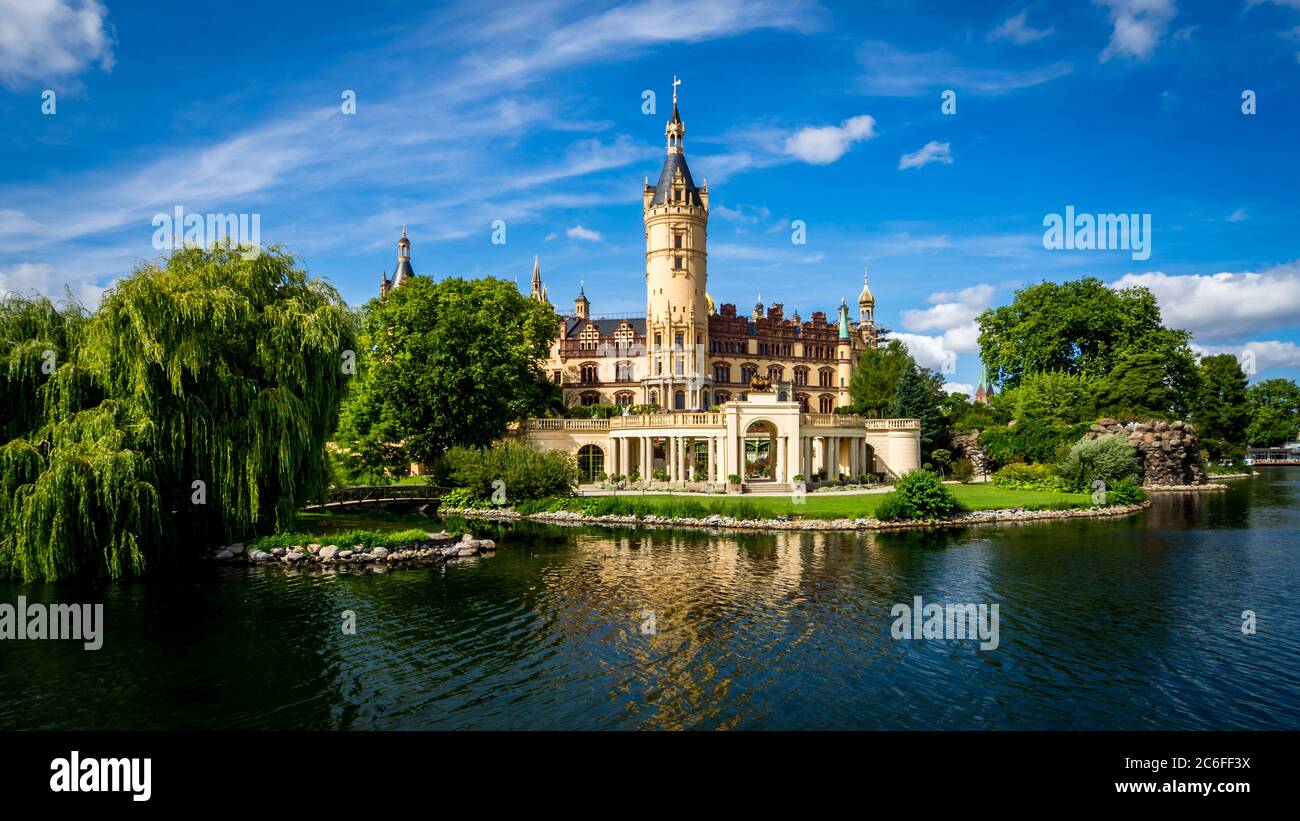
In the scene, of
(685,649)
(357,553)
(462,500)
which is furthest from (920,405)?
(685,649)

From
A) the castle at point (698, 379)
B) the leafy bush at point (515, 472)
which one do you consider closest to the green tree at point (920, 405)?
the castle at point (698, 379)

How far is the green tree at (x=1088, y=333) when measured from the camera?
70.9 m

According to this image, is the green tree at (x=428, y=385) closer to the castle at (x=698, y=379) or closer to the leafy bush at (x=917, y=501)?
the castle at (x=698, y=379)

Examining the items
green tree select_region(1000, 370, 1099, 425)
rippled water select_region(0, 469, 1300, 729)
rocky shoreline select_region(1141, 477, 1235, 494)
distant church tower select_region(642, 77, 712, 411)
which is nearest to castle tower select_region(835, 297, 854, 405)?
distant church tower select_region(642, 77, 712, 411)

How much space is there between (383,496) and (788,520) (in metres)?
24.9

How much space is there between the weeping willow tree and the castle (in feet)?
95.6

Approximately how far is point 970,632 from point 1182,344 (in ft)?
223

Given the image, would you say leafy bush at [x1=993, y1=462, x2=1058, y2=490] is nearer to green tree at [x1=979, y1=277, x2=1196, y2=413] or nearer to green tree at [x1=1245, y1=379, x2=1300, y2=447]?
green tree at [x1=979, y1=277, x2=1196, y2=413]

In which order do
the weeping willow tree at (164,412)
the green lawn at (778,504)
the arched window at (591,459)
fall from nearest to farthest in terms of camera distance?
the weeping willow tree at (164,412)
the green lawn at (778,504)
the arched window at (591,459)

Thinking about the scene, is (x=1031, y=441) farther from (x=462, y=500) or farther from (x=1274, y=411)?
(x=1274, y=411)

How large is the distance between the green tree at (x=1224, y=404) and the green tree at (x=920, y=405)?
3546 centimetres

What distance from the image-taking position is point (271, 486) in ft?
90.5

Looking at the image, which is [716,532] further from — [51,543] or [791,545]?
[51,543]
